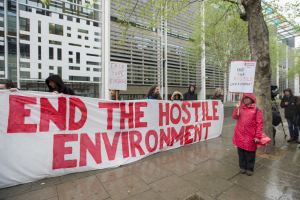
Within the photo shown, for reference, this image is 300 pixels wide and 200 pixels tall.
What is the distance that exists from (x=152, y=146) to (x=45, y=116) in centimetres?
266

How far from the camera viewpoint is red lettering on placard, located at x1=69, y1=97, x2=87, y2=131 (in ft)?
10.6

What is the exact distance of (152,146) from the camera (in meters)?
4.21

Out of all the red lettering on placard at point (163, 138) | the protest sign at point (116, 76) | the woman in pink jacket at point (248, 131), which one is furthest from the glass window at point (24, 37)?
the woman in pink jacket at point (248, 131)

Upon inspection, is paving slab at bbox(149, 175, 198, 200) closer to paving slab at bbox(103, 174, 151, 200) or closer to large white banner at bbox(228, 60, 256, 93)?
paving slab at bbox(103, 174, 151, 200)

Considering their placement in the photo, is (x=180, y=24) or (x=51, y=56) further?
(x=180, y=24)

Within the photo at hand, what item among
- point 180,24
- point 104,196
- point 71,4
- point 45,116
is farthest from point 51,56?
point 180,24

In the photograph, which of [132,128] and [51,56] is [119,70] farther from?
[51,56]

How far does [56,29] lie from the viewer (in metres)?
8.38

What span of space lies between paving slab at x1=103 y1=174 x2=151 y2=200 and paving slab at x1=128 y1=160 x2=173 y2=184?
0.16m

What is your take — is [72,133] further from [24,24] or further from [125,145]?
[24,24]

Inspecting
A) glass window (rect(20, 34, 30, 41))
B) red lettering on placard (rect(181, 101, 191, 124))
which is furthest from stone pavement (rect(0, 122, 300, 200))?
glass window (rect(20, 34, 30, 41))

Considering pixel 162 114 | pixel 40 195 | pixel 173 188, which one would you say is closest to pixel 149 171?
pixel 173 188

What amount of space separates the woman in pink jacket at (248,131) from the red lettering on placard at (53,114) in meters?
3.72

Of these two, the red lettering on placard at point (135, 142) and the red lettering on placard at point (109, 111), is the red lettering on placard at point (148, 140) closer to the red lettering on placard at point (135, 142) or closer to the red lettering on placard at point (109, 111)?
the red lettering on placard at point (135, 142)
